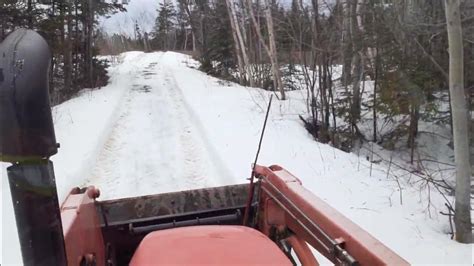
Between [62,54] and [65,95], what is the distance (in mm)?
1680

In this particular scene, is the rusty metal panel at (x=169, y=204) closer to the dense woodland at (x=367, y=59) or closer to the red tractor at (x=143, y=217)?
the red tractor at (x=143, y=217)

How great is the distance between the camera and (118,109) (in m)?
13.1

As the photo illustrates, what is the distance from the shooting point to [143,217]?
3.58 meters

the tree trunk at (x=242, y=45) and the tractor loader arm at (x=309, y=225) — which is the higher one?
the tree trunk at (x=242, y=45)

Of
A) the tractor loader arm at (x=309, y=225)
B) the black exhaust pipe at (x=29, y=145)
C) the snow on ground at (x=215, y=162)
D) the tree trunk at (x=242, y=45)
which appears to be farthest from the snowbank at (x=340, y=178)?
the tree trunk at (x=242, y=45)

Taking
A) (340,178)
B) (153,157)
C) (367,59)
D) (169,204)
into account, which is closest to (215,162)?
(153,157)

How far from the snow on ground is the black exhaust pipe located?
127 inches

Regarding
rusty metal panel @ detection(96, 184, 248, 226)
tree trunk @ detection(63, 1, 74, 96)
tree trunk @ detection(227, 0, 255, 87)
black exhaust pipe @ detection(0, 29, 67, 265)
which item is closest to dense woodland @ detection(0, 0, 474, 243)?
tree trunk @ detection(63, 1, 74, 96)

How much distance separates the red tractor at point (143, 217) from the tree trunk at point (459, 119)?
2.47 meters

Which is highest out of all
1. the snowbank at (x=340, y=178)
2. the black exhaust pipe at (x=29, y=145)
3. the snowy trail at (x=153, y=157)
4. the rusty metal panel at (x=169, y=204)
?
the black exhaust pipe at (x=29, y=145)

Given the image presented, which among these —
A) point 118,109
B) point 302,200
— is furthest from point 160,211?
point 118,109

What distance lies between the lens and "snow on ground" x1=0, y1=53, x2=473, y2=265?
503 centimetres

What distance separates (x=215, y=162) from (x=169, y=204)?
12.8ft

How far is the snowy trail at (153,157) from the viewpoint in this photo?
654 cm
